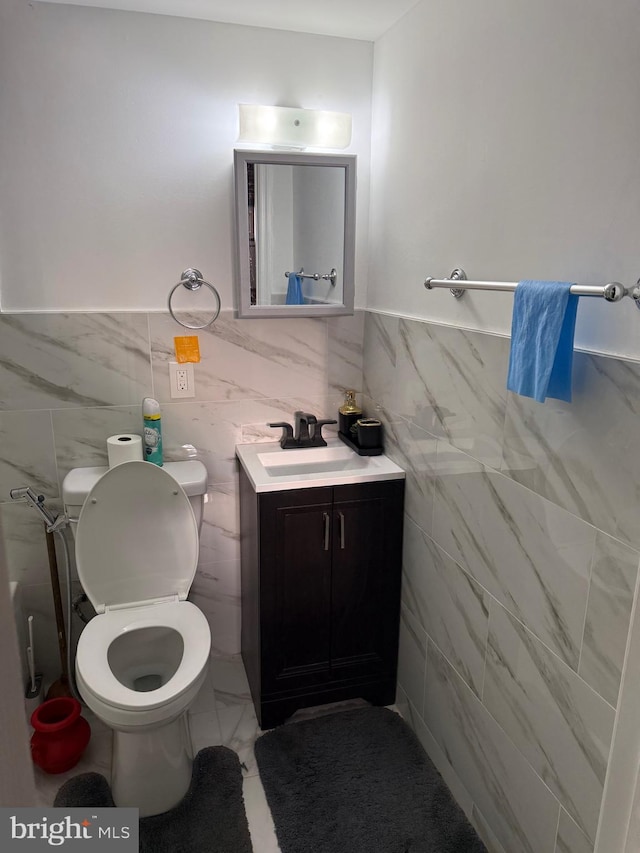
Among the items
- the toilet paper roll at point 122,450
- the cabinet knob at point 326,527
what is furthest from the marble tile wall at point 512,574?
the toilet paper roll at point 122,450

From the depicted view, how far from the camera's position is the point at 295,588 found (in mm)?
2172

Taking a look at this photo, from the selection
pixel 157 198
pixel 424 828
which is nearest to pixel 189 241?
pixel 157 198

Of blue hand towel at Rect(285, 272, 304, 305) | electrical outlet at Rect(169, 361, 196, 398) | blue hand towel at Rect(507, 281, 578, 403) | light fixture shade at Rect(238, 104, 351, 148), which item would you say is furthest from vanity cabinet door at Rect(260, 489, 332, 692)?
light fixture shade at Rect(238, 104, 351, 148)

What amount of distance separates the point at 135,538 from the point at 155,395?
1.75ft

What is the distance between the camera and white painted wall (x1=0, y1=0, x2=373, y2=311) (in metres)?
2.02

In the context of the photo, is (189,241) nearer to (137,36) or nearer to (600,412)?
(137,36)

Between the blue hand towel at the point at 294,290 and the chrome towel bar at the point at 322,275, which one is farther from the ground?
the chrome towel bar at the point at 322,275

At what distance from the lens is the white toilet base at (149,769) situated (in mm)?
1865

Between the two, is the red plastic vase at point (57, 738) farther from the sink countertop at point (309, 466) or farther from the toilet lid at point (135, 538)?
the sink countertop at point (309, 466)

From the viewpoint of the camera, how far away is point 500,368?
1.60 metres

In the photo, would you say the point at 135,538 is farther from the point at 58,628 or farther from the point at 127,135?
the point at 127,135

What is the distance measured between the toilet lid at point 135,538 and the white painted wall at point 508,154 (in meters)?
1.03

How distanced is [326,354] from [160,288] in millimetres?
675

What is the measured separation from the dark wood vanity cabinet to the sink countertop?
1.2 inches
